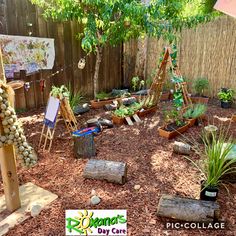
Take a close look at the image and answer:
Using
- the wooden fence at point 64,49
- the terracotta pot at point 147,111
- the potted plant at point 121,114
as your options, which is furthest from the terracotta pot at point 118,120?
the wooden fence at point 64,49

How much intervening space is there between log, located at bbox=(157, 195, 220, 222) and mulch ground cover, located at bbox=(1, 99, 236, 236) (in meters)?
0.09

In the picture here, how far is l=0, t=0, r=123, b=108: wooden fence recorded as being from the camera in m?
4.37

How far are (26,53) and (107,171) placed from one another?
3232mm

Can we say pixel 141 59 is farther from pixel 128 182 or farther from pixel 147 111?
pixel 128 182

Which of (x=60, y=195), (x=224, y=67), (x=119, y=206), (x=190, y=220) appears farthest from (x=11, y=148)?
(x=224, y=67)

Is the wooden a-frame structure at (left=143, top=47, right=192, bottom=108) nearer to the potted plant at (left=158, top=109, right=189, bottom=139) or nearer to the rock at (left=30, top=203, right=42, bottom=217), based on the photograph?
the potted plant at (left=158, top=109, right=189, bottom=139)

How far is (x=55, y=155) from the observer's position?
316 cm

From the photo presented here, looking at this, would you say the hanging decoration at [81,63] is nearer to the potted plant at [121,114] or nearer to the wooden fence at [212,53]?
the potted plant at [121,114]

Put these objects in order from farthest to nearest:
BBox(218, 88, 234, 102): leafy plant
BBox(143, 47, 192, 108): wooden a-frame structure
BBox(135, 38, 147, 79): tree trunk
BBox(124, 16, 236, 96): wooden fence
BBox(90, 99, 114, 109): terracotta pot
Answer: BBox(135, 38, 147, 79): tree trunk → BBox(124, 16, 236, 96): wooden fence → BBox(90, 99, 114, 109): terracotta pot → BBox(218, 88, 234, 102): leafy plant → BBox(143, 47, 192, 108): wooden a-frame structure

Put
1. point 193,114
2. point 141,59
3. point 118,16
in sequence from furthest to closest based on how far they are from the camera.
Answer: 1. point 141,59
2. point 118,16
3. point 193,114

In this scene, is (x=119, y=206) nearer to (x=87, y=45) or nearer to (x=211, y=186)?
(x=211, y=186)

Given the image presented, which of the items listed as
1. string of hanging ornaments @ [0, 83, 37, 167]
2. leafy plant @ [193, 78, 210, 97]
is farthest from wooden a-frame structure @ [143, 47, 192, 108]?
string of hanging ornaments @ [0, 83, 37, 167]

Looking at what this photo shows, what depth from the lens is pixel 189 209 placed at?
196 cm

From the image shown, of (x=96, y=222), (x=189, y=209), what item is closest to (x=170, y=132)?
(x=189, y=209)
